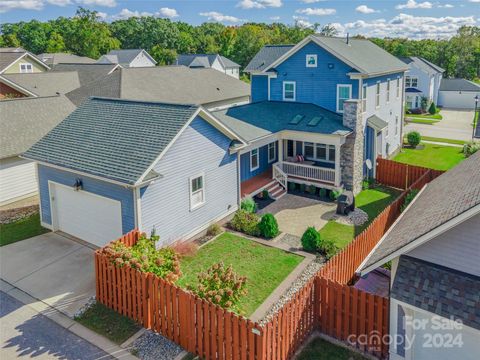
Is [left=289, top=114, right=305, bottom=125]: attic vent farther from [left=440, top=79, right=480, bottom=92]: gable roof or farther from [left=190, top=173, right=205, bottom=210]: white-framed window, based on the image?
[left=440, top=79, right=480, bottom=92]: gable roof

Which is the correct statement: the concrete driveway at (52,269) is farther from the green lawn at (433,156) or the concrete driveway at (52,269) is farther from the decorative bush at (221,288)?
the green lawn at (433,156)

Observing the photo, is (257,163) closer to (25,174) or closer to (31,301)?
(25,174)

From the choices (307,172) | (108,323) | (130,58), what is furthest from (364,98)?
(130,58)

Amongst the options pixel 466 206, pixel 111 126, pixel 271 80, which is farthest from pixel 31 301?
pixel 271 80

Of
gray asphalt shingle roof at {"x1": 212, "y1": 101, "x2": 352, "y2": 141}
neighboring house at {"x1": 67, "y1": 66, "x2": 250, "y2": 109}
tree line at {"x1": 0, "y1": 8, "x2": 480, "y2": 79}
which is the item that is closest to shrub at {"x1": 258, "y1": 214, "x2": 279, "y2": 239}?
gray asphalt shingle roof at {"x1": 212, "y1": 101, "x2": 352, "y2": 141}

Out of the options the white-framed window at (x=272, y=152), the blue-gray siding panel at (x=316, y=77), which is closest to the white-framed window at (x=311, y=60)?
the blue-gray siding panel at (x=316, y=77)

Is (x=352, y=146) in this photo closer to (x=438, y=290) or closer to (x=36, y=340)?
(x=438, y=290)
